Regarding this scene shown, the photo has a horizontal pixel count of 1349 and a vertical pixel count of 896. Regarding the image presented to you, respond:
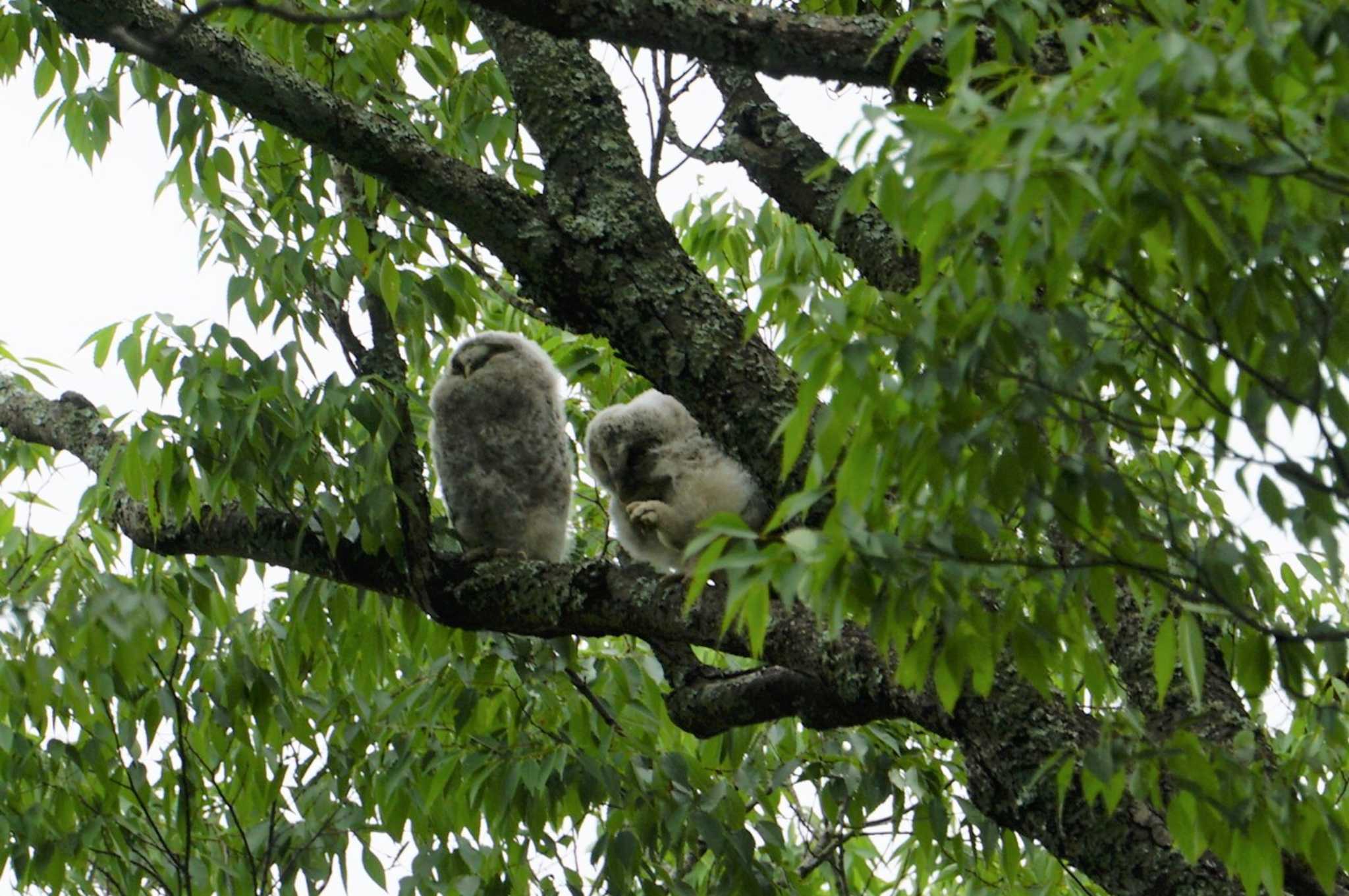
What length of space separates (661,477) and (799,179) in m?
0.93

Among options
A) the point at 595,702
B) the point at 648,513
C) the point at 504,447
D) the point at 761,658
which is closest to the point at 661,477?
the point at 648,513

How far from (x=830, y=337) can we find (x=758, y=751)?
2878mm

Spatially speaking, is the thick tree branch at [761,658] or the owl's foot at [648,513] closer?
the thick tree branch at [761,658]

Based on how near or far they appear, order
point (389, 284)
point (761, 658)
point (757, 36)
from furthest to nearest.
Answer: point (389, 284)
point (757, 36)
point (761, 658)

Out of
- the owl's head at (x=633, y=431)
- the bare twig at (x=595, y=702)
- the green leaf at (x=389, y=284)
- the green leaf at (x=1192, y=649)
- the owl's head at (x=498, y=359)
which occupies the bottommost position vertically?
the green leaf at (x=1192, y=649)

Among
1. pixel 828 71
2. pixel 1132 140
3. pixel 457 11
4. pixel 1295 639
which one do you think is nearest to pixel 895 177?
pixel 1132 140

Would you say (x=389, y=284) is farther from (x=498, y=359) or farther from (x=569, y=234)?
(x=498, y=359)

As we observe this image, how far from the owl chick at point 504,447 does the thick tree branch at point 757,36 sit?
82.3 inches

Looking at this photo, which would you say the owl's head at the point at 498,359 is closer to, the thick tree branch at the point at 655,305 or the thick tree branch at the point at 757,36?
the thick tree branch at the point at 655,305

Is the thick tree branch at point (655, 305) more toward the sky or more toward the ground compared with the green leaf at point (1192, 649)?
more toward the sky

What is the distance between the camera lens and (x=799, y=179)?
4.05 metres

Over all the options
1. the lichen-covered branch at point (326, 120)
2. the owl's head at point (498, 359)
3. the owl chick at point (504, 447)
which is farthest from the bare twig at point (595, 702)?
the owl's head at point (498, 359)

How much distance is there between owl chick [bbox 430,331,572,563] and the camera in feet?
16.5

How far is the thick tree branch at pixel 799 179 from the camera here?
3.89 metres
